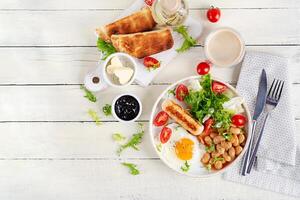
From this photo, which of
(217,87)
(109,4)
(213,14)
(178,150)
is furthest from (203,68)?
(109,4)

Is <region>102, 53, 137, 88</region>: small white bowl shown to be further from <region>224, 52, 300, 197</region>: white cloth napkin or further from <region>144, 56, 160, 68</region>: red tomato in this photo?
<region>224, 52, 300, 197</region>: white cloth napkin

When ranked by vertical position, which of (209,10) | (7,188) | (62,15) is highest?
(209,10)

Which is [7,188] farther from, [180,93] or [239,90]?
[239,90]

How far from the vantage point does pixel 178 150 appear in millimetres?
1689

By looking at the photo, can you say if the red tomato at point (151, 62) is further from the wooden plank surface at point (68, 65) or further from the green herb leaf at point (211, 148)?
the green herb leaf at point (211, 148)

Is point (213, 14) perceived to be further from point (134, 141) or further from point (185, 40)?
point (134, 141)

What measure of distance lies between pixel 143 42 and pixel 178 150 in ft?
1.33

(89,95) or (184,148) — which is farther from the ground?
(89,95)

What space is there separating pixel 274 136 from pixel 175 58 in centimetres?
46

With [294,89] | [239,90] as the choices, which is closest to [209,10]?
[239,90]

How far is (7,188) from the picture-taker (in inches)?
71.9

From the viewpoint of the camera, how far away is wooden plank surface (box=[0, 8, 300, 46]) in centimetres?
176

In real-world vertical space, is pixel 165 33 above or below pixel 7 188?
above

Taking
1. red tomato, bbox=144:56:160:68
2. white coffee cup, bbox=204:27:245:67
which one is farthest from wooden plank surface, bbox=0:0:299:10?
red tomato, bbox=144:56:160:68
